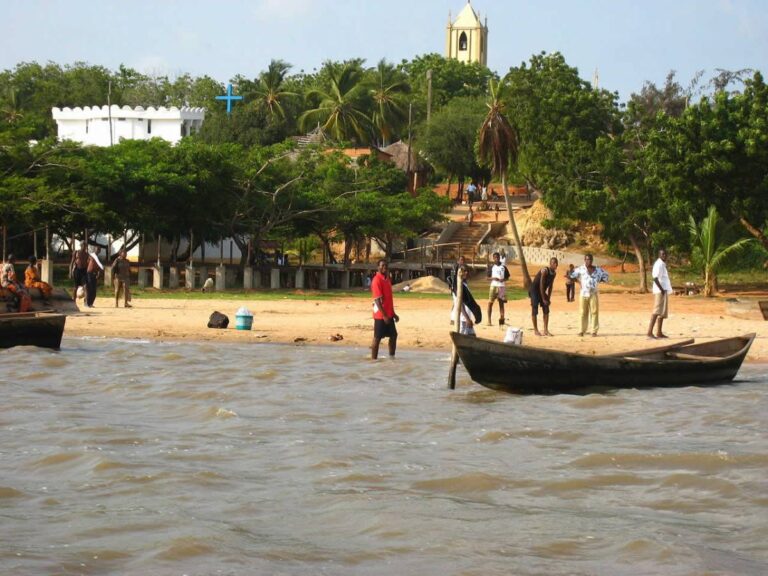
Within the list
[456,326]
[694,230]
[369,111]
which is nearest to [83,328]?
[456,326]

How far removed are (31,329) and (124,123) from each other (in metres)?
35.6

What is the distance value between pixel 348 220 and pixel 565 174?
8.13 m

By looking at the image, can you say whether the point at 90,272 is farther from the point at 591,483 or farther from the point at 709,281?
the point at 709,281

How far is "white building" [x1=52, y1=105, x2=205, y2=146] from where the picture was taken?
5397 centimetres

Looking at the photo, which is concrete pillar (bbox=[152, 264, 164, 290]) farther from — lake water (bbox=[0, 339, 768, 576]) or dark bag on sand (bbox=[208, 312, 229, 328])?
lake water (bbox=[0, 339, 768, 576])

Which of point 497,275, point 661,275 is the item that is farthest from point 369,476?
point 497,275

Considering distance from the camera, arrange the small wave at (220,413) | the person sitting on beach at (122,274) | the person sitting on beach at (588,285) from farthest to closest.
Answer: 1. the person sitting on beach at (122,274)
2. the person sitting on beach at (588,285)
3. the small wave at (220,413)

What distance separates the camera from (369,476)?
450 inches

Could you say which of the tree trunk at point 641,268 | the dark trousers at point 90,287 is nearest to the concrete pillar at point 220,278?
the dark trousers at point 90,287

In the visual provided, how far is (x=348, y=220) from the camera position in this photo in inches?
1647

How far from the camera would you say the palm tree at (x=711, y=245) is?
35.2 meters

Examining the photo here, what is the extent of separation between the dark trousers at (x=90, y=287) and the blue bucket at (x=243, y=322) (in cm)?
477

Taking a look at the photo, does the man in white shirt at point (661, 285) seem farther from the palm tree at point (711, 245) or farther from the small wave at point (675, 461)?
the palm tree at point (711, 245)

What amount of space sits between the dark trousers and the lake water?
28.7 ft
